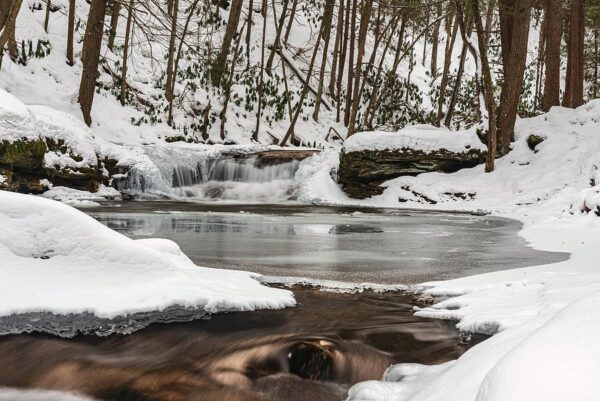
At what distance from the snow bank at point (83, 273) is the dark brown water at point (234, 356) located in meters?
0.17

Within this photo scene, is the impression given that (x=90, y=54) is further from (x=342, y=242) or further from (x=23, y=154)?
(x=342, y=242)

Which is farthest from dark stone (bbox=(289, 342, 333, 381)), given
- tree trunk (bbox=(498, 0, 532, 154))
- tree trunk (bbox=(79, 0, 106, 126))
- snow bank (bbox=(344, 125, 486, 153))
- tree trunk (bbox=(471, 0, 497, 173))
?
tree trunk (bbox=(498, 0, 532, 154))

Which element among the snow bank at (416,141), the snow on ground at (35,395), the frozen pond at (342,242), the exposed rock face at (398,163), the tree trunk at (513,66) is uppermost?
the tree trunk at (513,66)

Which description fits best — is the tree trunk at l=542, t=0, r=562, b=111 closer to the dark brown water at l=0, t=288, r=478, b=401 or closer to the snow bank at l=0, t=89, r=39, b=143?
the snow bank at l=0, t=89, r=39, b=143

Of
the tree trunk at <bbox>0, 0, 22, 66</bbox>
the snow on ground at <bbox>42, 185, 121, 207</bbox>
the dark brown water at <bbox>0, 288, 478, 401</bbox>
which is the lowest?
the dark brown water at <bbox>0, 288, 478, 401</bbox>

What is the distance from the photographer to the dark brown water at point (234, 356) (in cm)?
255

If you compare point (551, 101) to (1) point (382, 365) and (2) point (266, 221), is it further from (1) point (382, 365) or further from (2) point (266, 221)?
(1) point (382, 365)

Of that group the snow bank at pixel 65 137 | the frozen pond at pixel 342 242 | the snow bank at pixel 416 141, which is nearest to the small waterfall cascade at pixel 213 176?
the snow bank at pixel 65 137

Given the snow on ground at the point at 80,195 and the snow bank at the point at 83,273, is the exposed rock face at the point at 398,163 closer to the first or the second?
the snow on ground at the point at 80,195

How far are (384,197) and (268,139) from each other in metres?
9.34

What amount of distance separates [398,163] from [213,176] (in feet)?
18.4

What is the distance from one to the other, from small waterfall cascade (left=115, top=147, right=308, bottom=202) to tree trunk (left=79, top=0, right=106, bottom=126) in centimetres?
228

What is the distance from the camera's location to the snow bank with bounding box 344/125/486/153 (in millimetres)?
14812

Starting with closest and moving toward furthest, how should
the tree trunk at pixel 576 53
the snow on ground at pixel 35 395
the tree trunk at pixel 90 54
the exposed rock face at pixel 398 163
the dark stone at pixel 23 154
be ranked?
1. the snow on ground at pixel 35 395
2. the dark stone at pixel 23 154
3. the tree trunk at pixel 90 54
4. the exposed rock face at pixel 398 163
5. the tree trunk at pixel 576 53
